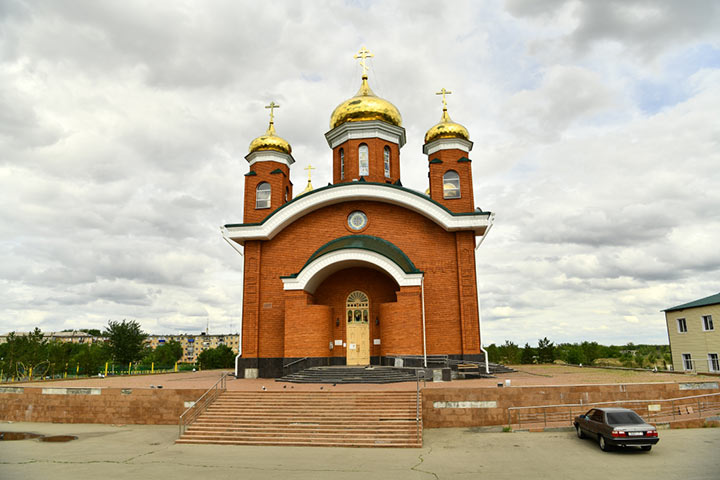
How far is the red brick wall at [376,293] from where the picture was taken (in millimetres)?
18641

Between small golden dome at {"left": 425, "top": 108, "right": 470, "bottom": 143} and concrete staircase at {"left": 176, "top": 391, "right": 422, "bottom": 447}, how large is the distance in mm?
12720

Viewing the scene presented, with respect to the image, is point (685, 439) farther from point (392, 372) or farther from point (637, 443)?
point (392, 372)

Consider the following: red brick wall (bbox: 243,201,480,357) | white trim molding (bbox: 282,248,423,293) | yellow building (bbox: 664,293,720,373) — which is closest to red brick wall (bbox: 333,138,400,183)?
red brick wall (bbox: 243,201,480,357)

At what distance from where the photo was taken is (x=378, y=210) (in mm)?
20438

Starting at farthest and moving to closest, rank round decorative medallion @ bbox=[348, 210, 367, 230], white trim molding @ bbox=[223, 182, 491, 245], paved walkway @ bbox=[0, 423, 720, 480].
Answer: round decorative medallion @ bbox=[348, 210, 367, 230] < white trim molding @ bbox=[223, 182, 491, 245] < paved walkway @ bbox=[0, 423, 720, 480]

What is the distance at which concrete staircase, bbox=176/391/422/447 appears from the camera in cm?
1077

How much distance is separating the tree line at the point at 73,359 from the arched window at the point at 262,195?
44.5 feet

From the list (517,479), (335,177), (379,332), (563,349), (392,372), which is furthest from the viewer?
(563,349)

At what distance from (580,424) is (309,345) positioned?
10.2 meters

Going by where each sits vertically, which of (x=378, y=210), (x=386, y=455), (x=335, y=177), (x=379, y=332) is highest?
(x=335, y=177)

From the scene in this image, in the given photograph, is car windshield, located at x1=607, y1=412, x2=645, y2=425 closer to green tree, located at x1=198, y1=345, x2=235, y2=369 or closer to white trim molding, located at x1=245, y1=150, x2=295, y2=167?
white trim molding, located at x1=245, y1=150, x2=295, y2=167

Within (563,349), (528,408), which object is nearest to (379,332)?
(528,408)

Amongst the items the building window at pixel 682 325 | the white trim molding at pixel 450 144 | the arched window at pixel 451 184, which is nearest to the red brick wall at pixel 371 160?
the white trim molding at pixel 450 144

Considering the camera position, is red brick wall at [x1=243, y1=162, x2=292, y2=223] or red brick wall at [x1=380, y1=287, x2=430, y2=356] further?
red brick wall at [x1=243, y1=162, x2=292, y2=223]
